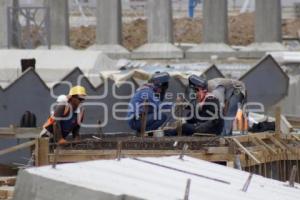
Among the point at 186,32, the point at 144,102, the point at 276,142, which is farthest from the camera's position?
the point at 186,32

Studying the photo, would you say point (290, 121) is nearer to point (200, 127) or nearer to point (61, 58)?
point (200, 127)

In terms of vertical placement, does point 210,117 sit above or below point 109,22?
below

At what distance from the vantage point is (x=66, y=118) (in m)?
16.4

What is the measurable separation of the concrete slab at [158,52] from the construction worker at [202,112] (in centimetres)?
2515

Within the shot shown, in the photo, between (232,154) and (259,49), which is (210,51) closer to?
(259,49)

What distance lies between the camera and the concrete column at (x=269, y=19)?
4272 cm

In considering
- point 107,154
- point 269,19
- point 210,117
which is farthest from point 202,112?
point 269,19

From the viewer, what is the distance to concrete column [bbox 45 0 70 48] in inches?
1773

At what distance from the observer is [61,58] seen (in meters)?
31.8

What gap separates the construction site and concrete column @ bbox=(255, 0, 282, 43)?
3cm

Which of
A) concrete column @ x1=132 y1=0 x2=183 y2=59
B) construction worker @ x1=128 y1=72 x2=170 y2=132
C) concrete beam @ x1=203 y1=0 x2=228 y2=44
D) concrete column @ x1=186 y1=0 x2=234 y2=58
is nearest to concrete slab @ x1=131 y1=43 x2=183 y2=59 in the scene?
concrete column @ x1=132 y1=0 x2=183 y2=59

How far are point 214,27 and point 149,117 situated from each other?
25995mm

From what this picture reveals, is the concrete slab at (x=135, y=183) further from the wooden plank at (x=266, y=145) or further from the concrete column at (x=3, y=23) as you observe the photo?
the concrete column at (x=3, y=23)

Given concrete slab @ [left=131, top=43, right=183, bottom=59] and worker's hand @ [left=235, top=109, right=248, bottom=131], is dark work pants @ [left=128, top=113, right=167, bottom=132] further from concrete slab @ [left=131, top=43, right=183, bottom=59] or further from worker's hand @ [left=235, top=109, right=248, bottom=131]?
concrete slab @ [left=131, top=43, right=183, bottom=59]
